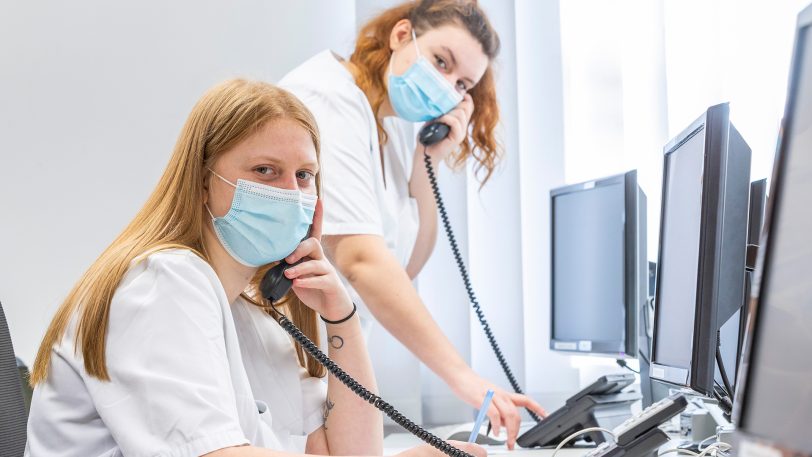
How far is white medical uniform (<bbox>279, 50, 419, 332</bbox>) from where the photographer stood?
1659 mm

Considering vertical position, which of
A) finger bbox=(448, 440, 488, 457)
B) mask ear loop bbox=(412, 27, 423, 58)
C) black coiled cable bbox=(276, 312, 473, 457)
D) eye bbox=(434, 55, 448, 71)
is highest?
mask ear loop bbox=(412, 27, 423, 58)

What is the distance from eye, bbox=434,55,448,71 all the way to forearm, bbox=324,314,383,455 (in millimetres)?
708

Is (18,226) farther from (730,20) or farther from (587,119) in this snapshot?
(730,20)

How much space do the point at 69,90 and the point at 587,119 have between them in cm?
146

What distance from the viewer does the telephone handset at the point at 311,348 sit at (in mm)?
1306

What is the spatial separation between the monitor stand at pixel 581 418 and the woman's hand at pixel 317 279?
0.48 meters

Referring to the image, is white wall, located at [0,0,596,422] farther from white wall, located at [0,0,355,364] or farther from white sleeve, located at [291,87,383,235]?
white sleeve, located at [291,87,383,235]

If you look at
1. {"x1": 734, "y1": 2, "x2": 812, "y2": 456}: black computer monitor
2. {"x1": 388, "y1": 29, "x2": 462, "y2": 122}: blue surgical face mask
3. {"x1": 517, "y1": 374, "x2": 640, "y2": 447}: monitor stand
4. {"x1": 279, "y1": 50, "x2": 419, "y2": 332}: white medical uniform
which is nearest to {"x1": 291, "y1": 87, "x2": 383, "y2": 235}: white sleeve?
{"x1": 279, "y1": 50, "x2": 419, "y2": 332}: white medical uniform

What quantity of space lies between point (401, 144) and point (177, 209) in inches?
35.5

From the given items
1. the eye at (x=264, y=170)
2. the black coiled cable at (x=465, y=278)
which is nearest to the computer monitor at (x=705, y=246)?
the eye at (x=264, y=170)

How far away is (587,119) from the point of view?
7.77 feet

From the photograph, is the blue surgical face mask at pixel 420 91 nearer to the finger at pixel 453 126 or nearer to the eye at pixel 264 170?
the finger at pixel 453 126

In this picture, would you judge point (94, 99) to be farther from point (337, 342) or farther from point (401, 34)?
point (337, 342)

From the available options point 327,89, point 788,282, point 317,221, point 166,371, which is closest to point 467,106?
point 327,89
